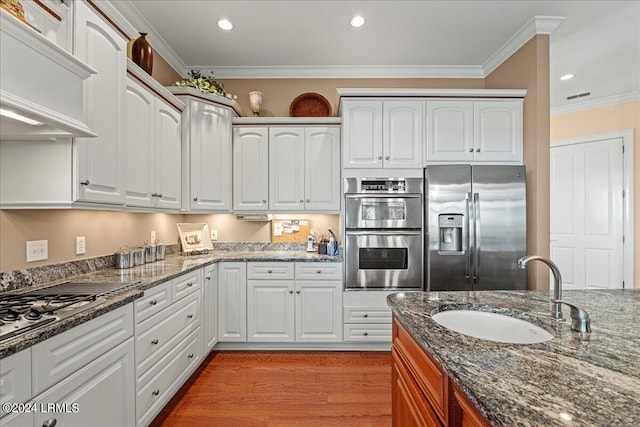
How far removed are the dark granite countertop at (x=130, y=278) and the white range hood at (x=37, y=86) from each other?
81 centimetres

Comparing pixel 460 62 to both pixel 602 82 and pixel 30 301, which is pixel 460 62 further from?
pixel 30 301

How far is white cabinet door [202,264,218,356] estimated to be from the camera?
2600mm

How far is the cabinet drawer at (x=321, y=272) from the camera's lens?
114 inches

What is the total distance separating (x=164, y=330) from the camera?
1.92 meters

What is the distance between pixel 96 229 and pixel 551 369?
262 centimetres

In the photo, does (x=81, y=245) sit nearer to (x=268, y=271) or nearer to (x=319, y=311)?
(x=268, y=271)

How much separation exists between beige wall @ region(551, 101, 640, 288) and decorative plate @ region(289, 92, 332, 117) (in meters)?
3.57

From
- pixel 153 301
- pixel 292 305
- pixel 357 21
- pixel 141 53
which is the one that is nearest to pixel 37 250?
pixel 153 301

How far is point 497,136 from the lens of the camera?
113 inches

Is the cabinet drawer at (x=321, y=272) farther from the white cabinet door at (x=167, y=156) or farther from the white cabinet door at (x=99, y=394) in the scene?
the white cabinet door at (x=99, y=394)

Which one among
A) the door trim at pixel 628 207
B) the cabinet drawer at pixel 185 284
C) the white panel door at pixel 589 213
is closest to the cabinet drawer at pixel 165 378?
the cabinet drawer at pixel 185 284

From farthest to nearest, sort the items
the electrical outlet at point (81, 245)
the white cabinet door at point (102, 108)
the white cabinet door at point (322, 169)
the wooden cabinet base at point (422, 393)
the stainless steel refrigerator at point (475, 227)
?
the white cabinet door at point (322, 169) < the stainless steel refrigerator at point (475, 227) < the electrical outlet at point (81, 245) < the white cabinet door at point (102, 108) < the wooden cabinet base at point (422, 393)

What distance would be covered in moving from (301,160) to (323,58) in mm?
1169

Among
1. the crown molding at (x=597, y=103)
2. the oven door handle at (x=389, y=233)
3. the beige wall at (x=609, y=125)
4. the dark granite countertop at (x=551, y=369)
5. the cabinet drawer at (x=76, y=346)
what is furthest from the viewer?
the crown molding at (x=597, y=103)
